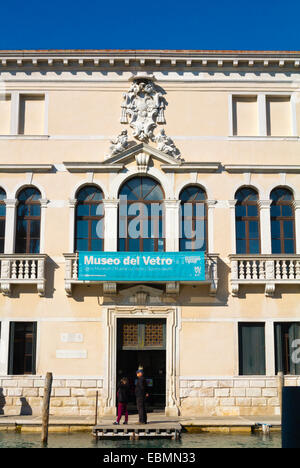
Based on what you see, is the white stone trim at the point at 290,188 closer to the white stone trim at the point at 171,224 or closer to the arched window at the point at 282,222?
the arched window at the point at 282,222

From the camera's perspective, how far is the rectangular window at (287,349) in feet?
63.7

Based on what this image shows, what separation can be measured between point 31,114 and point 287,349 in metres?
11.7

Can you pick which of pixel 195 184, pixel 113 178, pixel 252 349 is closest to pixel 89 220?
pixel 113 178

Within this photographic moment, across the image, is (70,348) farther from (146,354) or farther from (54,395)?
(146,354)

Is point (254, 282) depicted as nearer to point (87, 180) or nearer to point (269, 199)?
point (269, 199)

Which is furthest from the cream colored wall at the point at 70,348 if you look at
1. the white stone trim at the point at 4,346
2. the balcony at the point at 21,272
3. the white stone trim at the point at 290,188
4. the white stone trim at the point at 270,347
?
the white stone trim at the point at 290,188

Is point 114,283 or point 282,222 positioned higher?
point 282,222

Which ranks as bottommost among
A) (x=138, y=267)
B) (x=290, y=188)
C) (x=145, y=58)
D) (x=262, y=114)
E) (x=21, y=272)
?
(x=21, y=272)

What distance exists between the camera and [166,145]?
796 inches

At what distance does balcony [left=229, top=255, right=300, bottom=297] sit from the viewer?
19.3 metres

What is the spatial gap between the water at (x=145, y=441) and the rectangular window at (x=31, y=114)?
9.95m

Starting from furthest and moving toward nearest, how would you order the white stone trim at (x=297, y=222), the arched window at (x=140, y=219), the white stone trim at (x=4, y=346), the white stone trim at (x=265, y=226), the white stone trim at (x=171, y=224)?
1. the arched window at (x=140, y=219)
2. the white stone trim at (x=297, y=222)
3. the white stone trim at (x=265, y=226)
4. the white stone trim at (x=171, y=224)
5. the white stone trim at (x=4, y=346)

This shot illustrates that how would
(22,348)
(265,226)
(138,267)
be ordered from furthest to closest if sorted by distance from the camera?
(265,226)
(22,348)
(138,267)

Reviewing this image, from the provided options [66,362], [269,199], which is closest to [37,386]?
[66,362]
